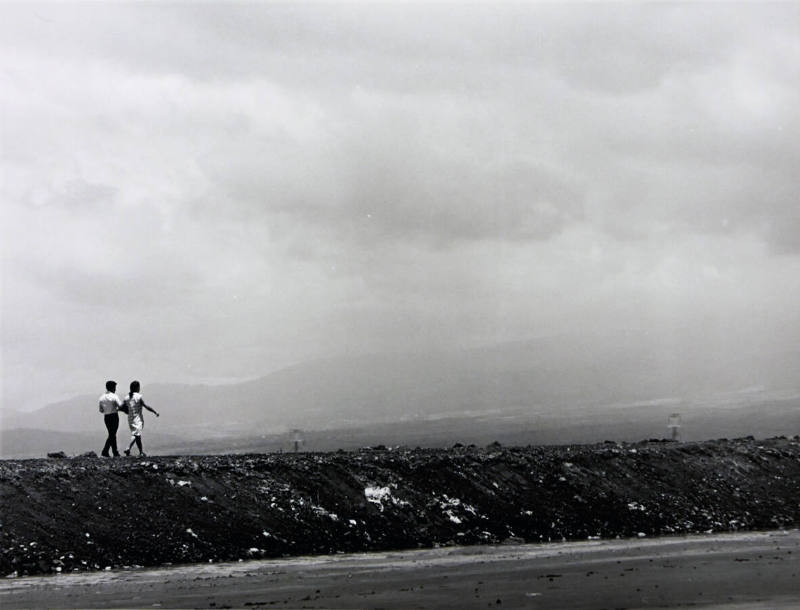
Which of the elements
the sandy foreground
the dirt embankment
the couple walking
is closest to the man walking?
the couple walking

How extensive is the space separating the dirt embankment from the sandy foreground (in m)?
1.02

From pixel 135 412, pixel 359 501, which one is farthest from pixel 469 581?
pixel 135 412

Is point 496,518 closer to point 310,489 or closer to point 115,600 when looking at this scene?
point 310,489

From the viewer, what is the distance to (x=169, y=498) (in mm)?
24375

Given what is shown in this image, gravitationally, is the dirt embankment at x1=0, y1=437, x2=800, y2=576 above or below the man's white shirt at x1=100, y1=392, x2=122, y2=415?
below

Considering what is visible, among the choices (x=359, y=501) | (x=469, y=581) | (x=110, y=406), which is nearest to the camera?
(x=469, y=581)

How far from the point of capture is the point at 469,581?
1950 cm

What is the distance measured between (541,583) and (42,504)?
37.9 ft

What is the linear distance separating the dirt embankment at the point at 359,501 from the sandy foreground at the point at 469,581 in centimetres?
102

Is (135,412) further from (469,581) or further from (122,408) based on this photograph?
(469,581)

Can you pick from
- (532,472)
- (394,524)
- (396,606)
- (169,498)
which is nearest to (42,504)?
(169,498)

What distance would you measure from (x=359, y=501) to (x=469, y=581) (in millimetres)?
6843

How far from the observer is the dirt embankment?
901 inches

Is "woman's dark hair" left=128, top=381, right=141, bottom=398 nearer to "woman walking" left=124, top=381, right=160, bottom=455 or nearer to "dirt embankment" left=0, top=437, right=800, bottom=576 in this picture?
"woman walking" left=124, top=381, right=160, bottom=455
